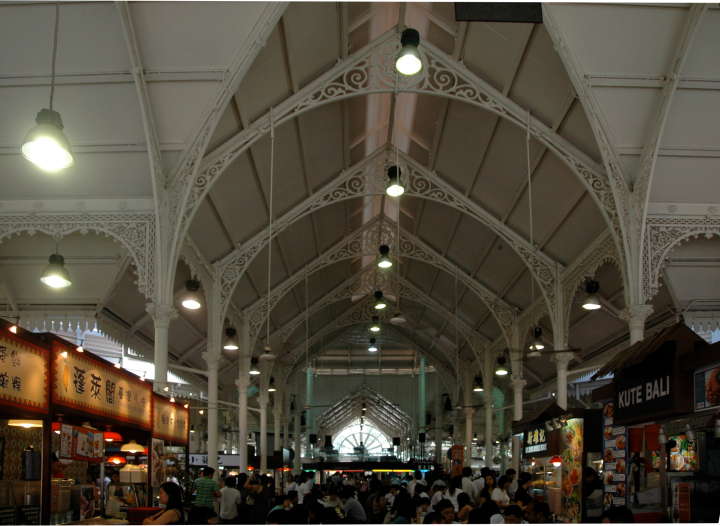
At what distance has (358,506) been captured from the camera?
42.4 feet

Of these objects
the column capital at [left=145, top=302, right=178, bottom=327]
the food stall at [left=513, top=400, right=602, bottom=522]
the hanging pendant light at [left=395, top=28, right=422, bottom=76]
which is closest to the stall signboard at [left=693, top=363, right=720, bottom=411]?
the hanging pendant light at [left=395, top=28, right=422, bottom=76]

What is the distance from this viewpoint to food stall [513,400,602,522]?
11.7 metres

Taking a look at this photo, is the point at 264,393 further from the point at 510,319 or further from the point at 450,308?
the point at 510,319

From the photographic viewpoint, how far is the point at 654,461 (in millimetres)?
8953

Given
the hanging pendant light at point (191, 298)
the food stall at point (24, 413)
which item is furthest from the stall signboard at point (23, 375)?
the hanging pendant light at point (191, 298)

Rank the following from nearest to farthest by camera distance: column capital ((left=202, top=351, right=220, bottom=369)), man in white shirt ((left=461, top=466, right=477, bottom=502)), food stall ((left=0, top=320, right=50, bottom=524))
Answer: food stall ((left=0, top=320, right=50, bottom=524))
man in white shirt ((left=461, top=466, right=477, bottom=502))
column capital ((left=202, top=351, right=220, bottom=369))

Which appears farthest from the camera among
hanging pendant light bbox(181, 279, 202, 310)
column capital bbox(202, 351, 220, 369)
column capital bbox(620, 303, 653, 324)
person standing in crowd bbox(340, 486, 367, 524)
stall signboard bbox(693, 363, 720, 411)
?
column capital bbox(202, 351, 220, 369)

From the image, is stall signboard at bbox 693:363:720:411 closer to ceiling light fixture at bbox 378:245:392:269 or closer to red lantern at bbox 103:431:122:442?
red lantern at bbox 103:431:122:442

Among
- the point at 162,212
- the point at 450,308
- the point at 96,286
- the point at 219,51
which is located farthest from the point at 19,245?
the point at 450,308

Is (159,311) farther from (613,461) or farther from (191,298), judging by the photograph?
(613,461)

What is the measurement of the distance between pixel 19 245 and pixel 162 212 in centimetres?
543

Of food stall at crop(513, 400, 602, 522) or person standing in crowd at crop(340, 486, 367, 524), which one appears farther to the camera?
person standing in crowd at crop(340, 486, 367, 524)

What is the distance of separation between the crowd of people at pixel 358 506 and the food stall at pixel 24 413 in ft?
4.49

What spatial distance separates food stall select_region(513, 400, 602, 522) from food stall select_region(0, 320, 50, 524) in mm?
7494
